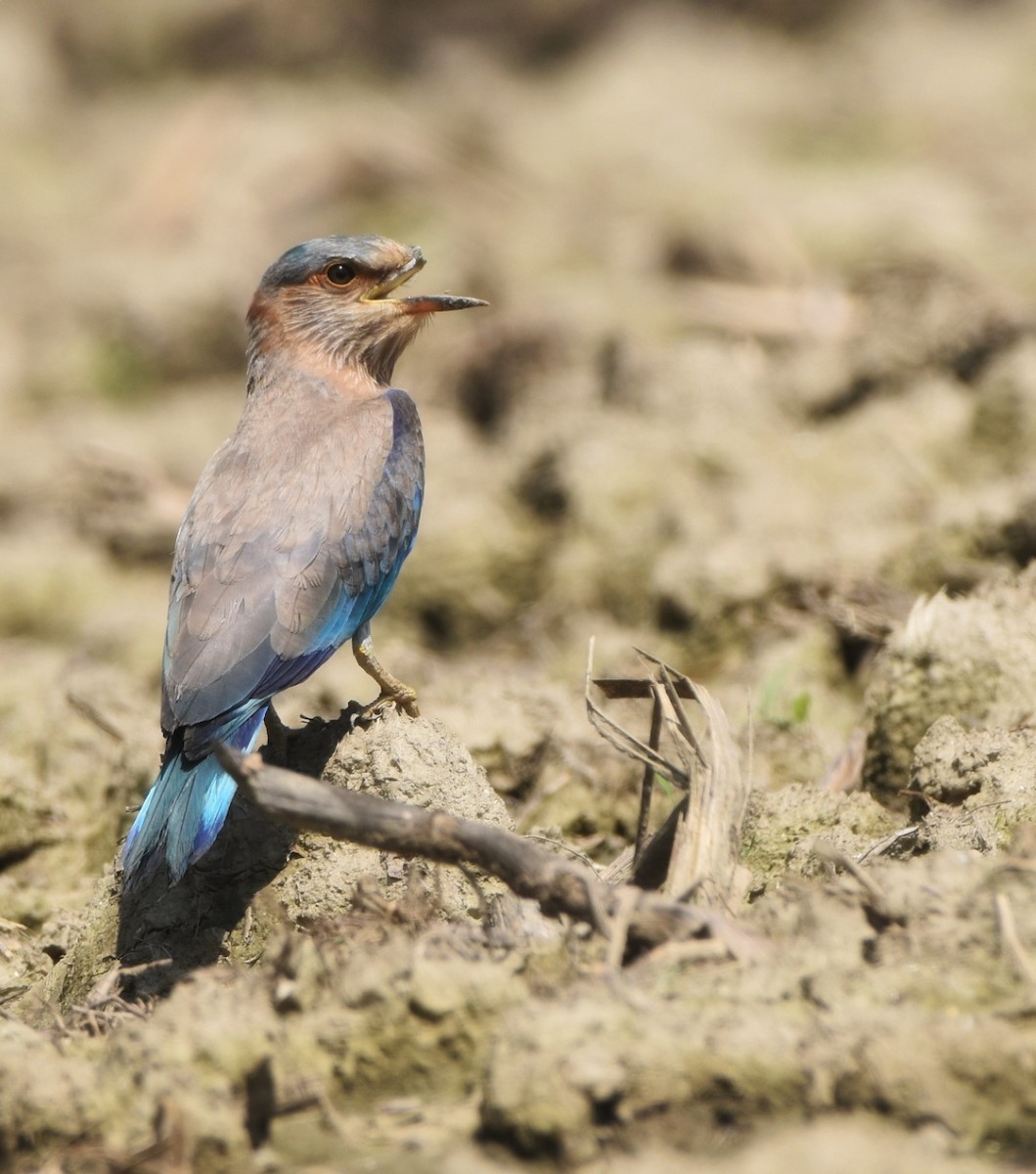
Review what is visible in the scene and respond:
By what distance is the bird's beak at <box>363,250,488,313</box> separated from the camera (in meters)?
4.93

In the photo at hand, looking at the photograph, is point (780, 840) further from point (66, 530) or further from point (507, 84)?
point (507, 84)

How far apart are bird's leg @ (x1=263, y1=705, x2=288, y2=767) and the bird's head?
1.36 meters

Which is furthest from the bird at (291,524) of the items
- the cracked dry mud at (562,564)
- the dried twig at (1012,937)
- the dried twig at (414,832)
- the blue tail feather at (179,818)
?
the dried twig at (1012,937)

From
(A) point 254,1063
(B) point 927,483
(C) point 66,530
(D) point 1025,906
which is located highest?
(D) point 1025,906

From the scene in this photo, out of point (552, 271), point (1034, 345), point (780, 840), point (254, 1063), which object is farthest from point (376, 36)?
point (254, 1063)

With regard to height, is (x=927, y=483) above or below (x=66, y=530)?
above

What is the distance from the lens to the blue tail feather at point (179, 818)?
347cm

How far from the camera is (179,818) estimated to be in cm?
352

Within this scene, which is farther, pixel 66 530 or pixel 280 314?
pixel 66 530

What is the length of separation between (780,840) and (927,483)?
2.87 metres

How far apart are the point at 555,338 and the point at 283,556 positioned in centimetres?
396

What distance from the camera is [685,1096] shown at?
100 inches

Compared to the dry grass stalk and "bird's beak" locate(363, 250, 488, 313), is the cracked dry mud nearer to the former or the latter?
the dry grass stalk

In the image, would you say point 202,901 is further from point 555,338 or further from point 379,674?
point 555,338
